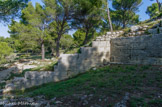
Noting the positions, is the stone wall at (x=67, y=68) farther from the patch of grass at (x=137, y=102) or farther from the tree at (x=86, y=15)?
the tree at (x=86, y=15)

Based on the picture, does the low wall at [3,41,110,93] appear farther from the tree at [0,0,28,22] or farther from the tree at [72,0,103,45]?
the tree at [72,0,103,45]

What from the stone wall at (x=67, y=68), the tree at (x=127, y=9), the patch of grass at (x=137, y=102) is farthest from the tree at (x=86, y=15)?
the patch of grass at (x=137, y=102)

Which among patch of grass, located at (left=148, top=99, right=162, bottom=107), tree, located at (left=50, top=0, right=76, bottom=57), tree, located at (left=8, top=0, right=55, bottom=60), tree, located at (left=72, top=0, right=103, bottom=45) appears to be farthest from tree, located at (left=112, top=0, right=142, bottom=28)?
patch of grass, located at (left=148, top=99, right=162, bottom=107)

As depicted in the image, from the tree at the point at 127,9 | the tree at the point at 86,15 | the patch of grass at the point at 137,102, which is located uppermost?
the tree at the point at 127,9

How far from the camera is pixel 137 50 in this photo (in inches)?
221

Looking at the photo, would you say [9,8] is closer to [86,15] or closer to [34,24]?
[34,24]

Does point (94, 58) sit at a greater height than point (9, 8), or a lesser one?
lesser

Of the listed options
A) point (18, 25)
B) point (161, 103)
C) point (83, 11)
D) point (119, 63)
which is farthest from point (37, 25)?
point (161, 103)

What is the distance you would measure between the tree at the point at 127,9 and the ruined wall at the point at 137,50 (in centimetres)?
1624

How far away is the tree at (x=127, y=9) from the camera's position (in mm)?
19572

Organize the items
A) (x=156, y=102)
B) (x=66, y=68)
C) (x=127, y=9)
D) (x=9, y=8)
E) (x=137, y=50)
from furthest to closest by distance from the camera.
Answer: (x=127, y=9)
(x=9, y=8)
(x=66, y=68)
(x=137, y=50)
(x=156, y=102)

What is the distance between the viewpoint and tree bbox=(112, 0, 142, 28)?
64.2ft

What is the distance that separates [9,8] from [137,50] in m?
9.73

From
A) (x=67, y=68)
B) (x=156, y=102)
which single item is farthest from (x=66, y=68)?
(x=156, y=102)
